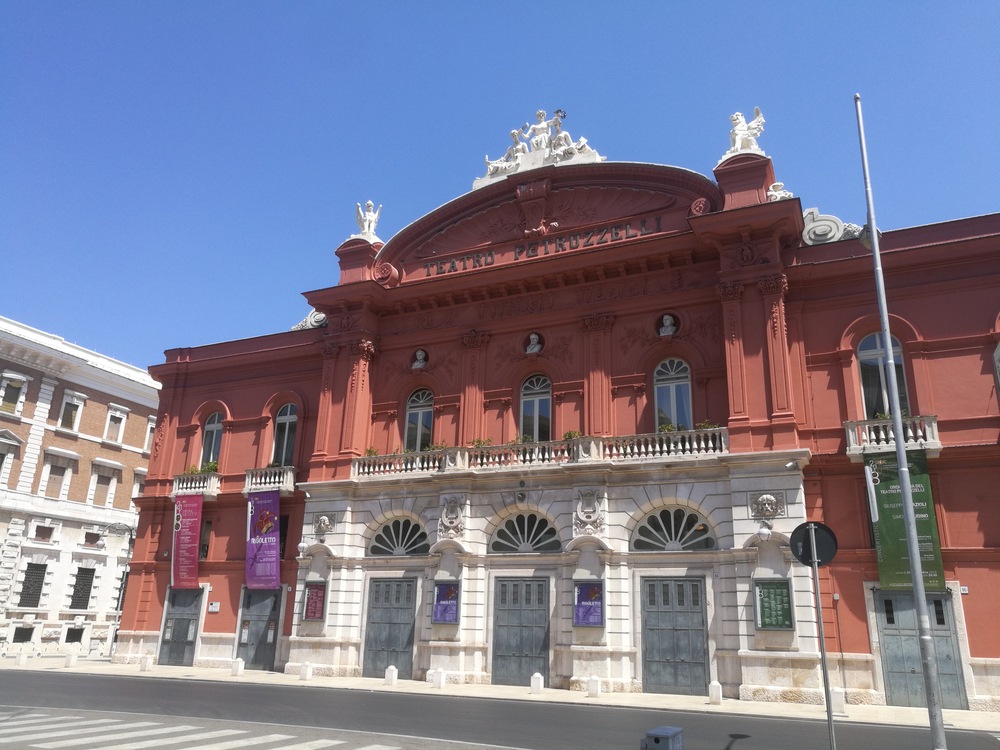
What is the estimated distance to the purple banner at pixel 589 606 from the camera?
70.9 ft

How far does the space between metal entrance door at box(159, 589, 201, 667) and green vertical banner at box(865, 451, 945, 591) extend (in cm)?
2324

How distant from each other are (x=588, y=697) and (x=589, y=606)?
271 cm

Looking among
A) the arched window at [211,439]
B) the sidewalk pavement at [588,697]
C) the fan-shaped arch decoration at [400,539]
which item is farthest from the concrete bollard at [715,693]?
the arched window at [211,439]

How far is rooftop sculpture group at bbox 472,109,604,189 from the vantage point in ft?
92.0

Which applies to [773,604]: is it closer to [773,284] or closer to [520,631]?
[520,631]

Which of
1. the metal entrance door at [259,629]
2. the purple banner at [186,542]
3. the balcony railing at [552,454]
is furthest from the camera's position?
the purple banner at [186,542]

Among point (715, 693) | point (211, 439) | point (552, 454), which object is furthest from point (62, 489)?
point (715, 693)

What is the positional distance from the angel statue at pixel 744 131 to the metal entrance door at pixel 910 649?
45.6ft

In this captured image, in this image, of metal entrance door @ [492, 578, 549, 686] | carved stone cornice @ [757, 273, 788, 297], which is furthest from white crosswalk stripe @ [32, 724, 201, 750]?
carved stone cornice @ [757, 273, 788, 297]

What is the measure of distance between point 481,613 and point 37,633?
90.0 ft

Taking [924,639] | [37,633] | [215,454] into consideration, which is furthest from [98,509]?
[924,639]

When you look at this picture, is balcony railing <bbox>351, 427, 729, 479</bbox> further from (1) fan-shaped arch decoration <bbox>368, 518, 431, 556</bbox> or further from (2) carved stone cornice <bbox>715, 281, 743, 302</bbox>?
(2) carved stone cornice <bbox>715, 281, 743, 302</bbox>

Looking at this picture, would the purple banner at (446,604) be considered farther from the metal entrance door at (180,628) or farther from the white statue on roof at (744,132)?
the white statue on roof at (744,132)

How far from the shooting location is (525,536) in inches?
947
